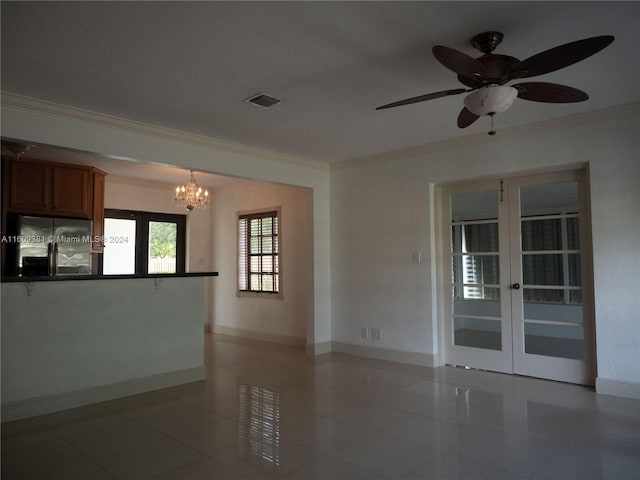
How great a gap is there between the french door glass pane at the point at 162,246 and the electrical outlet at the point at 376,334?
385cm

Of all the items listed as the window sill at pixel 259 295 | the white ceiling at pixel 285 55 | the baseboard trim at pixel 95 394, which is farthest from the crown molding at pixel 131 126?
the baseboard trim at pixel 95 394

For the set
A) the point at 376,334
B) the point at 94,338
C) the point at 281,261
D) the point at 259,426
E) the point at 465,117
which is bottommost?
the point at 259,426

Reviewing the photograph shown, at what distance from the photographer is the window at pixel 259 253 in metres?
7.22

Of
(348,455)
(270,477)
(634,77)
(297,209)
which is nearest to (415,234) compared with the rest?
(297,209)

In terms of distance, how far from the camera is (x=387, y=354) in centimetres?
→ 567

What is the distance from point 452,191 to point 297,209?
242 centimetres

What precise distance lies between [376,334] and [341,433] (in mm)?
2636

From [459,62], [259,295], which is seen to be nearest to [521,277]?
[459,62]

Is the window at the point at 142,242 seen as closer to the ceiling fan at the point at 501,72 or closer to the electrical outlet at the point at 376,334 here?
the electrical outlet at the point at 376,334

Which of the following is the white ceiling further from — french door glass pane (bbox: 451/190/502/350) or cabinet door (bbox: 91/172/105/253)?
cabinet door (bbox: 91/172/105/253)

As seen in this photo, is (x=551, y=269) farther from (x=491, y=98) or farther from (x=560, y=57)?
(x=560, y=57)

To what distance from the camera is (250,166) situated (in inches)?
211

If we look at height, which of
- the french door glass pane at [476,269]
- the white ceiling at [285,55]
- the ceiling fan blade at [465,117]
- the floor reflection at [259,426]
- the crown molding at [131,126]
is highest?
the white ceiling at [285,55]

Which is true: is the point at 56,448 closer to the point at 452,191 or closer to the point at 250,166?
the point at 250,166
